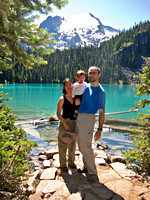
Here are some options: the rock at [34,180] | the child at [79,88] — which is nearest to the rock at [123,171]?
the child at [79,88]

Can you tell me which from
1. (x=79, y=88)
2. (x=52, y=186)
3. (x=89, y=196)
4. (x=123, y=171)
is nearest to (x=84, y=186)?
(x=89, y=196)

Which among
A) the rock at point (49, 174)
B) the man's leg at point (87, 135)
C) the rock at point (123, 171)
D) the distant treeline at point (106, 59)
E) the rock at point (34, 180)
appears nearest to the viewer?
the rock at point (34, 180)

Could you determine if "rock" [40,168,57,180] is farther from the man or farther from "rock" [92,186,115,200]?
"rock" [92,186,115,200]

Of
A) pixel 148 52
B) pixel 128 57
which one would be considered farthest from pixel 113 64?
pixel 148 52

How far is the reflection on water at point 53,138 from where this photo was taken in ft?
28.1

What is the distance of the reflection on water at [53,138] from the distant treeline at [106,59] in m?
103

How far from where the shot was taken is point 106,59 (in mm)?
171250

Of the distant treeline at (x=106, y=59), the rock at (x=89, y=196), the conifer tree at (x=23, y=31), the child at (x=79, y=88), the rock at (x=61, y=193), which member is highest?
the distant treeline at (x=106, y=59)

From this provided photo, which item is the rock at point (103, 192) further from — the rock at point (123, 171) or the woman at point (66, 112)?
the woman at point (66, 112)

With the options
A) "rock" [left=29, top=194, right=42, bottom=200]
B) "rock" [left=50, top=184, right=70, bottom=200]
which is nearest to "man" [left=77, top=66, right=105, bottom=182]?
"rock" [left=50, top=184, right=70, bottom=200]

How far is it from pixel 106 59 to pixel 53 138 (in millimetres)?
171195

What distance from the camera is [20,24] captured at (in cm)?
337

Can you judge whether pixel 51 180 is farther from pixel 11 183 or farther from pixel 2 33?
pixel 2 33

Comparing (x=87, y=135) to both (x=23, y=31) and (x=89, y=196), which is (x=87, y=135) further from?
(x=23, y=31)
